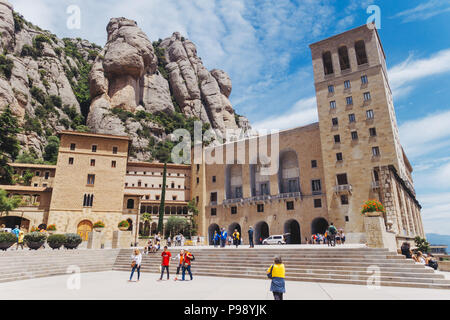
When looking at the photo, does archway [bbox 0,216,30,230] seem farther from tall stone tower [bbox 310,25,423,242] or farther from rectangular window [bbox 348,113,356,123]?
rectangular window [bbox 348,113,356,123]

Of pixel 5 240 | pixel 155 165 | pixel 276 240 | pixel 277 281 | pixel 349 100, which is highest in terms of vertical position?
pixel 349 100

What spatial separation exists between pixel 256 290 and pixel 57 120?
219ft

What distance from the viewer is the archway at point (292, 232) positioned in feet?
117

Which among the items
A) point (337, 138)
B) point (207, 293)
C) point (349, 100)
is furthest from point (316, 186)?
point (207, 293)

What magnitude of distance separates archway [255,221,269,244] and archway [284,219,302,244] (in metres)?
3.85

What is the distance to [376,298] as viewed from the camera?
759cm

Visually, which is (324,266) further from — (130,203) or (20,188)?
(20,188)

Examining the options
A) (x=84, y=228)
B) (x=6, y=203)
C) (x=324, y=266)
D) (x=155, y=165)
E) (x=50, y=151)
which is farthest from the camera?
(x=50, y=151)

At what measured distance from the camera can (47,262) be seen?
14750 millimetres

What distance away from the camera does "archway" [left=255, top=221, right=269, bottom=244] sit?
37975mm

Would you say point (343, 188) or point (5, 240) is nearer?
point (5, 240)

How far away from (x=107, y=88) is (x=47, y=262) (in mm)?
61260

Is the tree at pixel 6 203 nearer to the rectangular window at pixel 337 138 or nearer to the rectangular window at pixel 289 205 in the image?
the rectangular window at pixel 289 205

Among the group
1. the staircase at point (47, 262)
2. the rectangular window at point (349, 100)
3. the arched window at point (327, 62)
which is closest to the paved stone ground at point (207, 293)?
the staircase at point (47, 262)
